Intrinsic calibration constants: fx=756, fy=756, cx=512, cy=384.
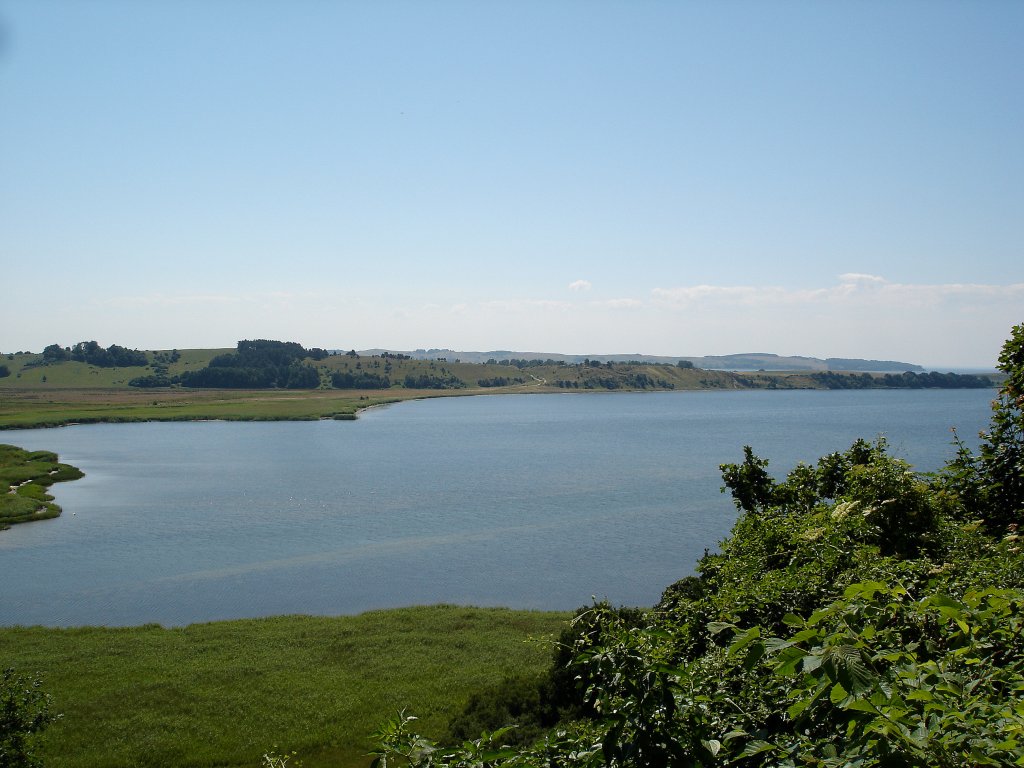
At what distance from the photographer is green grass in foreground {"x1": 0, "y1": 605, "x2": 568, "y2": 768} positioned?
21.8 meters

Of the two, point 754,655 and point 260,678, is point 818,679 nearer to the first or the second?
point 754,655

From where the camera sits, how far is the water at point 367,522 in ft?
133

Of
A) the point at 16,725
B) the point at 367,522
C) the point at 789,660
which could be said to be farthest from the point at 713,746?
Result: the point at 367,522

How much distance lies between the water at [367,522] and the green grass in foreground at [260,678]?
14.6 ft

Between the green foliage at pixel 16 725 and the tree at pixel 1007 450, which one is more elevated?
the tree at pixel 1007 450

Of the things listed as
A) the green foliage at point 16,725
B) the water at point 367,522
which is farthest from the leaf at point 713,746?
the water at point 367,522

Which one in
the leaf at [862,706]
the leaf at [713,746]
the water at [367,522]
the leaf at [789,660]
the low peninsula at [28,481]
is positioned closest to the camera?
the leaf at [862,706]

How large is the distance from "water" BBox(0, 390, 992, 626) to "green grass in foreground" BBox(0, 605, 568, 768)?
14.6ft

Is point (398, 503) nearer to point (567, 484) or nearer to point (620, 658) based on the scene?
point (567, 484)

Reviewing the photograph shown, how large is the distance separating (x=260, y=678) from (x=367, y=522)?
31.7 m

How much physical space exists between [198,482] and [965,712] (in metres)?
81.3

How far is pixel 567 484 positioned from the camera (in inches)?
2931

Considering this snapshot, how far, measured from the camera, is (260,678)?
2702cm

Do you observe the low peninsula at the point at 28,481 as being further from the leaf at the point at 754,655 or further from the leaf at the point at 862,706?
the leaf at the point at 862,706
